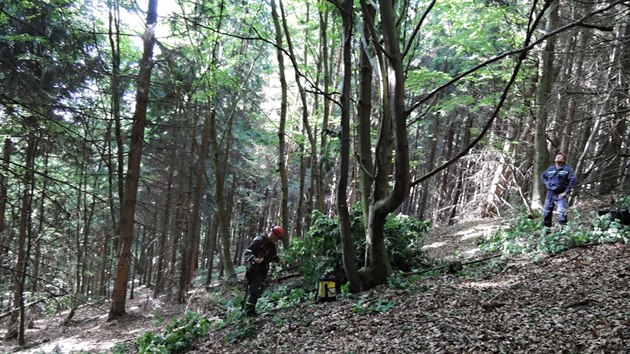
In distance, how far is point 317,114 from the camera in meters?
15.7

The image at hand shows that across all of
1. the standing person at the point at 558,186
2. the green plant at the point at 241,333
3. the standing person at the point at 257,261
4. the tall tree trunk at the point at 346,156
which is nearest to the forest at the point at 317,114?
the tall tree trunk at the point at 346,156

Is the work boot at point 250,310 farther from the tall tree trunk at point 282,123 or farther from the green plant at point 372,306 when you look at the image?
the tall tree trunk at point 282,123

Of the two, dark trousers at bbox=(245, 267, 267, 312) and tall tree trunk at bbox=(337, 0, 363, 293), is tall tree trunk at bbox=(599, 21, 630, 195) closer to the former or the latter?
tall tree trunk at bbox=(337, 0, 363, 293)

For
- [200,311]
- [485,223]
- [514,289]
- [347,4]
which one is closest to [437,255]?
[485,223]

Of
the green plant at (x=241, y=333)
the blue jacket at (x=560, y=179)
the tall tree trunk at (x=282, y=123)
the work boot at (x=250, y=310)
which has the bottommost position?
the green plant at (x=241, y=333)

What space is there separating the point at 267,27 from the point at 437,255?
27.6ft

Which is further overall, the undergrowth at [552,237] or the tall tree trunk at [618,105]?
the undergrowth at [552,237]

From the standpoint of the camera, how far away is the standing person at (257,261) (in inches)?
324

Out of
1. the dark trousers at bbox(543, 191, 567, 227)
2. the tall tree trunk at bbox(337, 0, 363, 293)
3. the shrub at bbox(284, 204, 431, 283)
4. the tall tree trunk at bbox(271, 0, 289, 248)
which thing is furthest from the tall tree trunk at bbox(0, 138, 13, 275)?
the dark trousers at bbox(543, 191, 567, 227)

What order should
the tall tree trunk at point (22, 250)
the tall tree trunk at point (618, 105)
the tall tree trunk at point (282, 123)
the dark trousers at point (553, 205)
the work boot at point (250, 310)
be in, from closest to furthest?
the tall tree trunk at point (22, 250), the tall tree trunk at point (618, 105), the work boot at point (250, 310), the dark trousers at point (553, 205), the tall tree trunk at point (282, 123)

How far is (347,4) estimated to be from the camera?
6.50 m

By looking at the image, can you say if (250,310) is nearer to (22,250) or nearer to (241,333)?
(241,333)

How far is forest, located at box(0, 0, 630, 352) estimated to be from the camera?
5.49 m

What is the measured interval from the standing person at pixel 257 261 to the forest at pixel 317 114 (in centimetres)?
128
